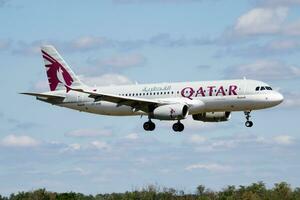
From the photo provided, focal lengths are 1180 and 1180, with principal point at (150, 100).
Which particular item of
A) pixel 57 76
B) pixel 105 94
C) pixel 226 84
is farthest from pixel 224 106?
pixel 57 76

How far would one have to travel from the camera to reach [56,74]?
4995 inches

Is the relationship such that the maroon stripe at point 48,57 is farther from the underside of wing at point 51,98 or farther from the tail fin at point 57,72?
the underside of wing at point 51,98

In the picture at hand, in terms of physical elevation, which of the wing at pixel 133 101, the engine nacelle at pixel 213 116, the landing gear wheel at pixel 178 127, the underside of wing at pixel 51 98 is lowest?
the landing gear wheel at pixel 178 127

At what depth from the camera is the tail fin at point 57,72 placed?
126 metres

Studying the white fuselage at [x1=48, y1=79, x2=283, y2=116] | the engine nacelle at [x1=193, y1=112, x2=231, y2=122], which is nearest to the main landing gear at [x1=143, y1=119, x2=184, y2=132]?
the white fuselage at [x1=48, y1=79, x2=283, y2=116]

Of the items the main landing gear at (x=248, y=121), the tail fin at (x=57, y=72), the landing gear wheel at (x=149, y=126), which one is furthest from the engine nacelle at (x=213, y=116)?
the tail fin at (x=57, y=72)

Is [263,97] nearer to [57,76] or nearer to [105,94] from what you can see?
[105,94]

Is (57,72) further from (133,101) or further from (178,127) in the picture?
(178,127)

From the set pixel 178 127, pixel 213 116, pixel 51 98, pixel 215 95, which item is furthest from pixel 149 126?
pixel 51 98

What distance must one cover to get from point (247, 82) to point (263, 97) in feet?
7.36

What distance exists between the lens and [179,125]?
11600cm

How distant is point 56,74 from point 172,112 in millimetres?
19862

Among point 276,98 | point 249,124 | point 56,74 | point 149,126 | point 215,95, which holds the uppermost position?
point 56,74

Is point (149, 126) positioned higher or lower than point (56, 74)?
lower
